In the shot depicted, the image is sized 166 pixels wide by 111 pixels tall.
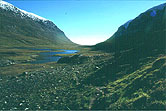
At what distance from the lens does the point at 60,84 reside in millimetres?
29109

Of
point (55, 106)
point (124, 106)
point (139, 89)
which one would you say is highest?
point (139, 89)

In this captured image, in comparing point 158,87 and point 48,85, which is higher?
point 158,87

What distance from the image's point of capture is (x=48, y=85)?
29219mm

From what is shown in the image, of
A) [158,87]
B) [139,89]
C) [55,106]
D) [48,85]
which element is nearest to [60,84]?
[48,85]

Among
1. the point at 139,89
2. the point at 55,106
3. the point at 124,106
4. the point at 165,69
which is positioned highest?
the point at 165,69

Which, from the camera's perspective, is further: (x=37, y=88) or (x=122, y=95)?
(x=37, y=88)

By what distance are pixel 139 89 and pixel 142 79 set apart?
281cm

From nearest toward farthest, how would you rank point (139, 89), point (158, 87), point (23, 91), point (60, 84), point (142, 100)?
1. point (142, 100)
2. point (158, 87)
3. point (139, 89)
4. point (23, 91)
5. point (60, 84)

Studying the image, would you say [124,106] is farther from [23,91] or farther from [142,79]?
[23,91]

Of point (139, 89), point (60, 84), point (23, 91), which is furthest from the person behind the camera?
point (60, 84)

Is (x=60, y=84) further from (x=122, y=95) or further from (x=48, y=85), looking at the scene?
(x=122, y=95)

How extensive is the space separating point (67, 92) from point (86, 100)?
5703 mm

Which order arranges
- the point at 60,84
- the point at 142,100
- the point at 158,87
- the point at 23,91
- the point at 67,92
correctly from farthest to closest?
the point at 60,84 → the point at 23,91 → the point at 67,92 → the point at 158,87 → the point at 142,100

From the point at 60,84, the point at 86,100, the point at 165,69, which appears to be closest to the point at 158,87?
the point at 165,69
